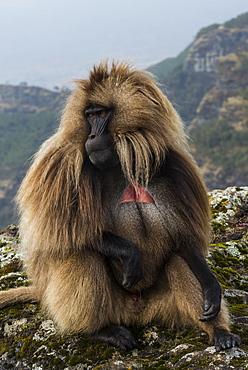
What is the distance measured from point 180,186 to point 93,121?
35.1 inches

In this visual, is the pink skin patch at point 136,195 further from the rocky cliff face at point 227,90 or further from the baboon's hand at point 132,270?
the rocky cliff face at point 227,90

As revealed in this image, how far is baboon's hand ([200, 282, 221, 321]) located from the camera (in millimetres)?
3611

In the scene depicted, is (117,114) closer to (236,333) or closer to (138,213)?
(138,213)

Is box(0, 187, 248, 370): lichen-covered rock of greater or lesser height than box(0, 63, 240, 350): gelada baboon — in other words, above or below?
below

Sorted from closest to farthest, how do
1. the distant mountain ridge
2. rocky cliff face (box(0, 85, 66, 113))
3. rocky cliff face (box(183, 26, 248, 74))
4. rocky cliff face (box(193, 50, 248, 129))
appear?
1. the distant mountain ridge
2. rocky cliff face (box(193, 50, 248, 129))
3. rocky cliff face (box(183, 26, 248, 74))
4. rocky cliff face (box(0, 85, 66, 113))

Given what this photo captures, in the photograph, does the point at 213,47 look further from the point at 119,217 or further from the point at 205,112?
the point at 119,217

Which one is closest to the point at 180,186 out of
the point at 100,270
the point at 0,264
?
the point at 100,270

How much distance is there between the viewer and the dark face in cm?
364

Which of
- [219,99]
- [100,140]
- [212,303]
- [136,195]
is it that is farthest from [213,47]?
[212,303]

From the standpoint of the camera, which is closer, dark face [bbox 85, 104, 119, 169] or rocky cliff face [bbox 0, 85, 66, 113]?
dark face [bbox 85, 104, 119, 169]

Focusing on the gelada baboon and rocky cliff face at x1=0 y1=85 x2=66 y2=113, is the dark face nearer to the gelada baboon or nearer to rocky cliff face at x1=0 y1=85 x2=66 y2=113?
the gelada baboon

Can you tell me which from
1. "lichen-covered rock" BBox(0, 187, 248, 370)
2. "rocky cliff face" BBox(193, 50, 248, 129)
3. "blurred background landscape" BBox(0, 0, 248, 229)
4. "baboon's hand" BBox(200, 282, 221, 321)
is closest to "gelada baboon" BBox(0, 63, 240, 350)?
"baboon's hand" BBox(200, 282, 221, 321)

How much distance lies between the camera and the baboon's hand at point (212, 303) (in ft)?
11.8

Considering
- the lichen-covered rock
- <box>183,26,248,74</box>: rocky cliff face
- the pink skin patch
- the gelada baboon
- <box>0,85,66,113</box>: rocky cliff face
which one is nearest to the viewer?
the lichen-covered rock
